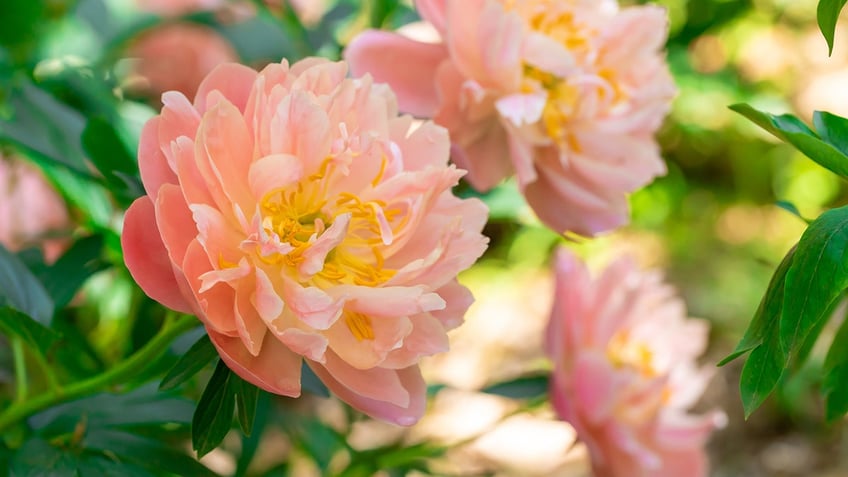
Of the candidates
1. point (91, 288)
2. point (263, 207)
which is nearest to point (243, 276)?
point (263, 207)

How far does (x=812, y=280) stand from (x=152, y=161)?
0.21 meters

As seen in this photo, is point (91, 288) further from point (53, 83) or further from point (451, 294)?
point (451, 294)

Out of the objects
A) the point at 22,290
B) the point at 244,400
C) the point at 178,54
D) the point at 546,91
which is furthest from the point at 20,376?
the point at 178,54

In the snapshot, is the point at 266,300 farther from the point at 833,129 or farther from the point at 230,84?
the point at 833,129

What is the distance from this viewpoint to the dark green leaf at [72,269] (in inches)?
17.5

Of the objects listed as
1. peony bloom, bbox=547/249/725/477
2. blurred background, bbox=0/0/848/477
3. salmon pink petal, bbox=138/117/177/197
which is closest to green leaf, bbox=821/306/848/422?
blurred background, bbox=0/0/848/477

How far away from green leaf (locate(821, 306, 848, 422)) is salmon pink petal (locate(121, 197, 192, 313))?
0.25 meters

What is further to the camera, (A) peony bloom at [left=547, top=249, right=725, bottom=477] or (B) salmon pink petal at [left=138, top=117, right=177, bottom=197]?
(A) peony bloom at [left=547, top=249, right=725, bottom=477]

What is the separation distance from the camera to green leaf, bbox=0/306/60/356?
0.34 meters

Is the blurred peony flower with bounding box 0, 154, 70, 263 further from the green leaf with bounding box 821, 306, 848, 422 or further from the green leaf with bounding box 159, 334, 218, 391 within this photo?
the green leaf with bounding box 821, 306, 848, 422

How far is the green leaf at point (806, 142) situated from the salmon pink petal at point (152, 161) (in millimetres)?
189

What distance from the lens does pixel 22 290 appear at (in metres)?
0.38

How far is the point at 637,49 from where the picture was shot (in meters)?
0.47

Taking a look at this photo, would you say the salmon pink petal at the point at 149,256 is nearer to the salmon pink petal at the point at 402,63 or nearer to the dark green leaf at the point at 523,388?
the salmon pink petal at the point at 402,63
